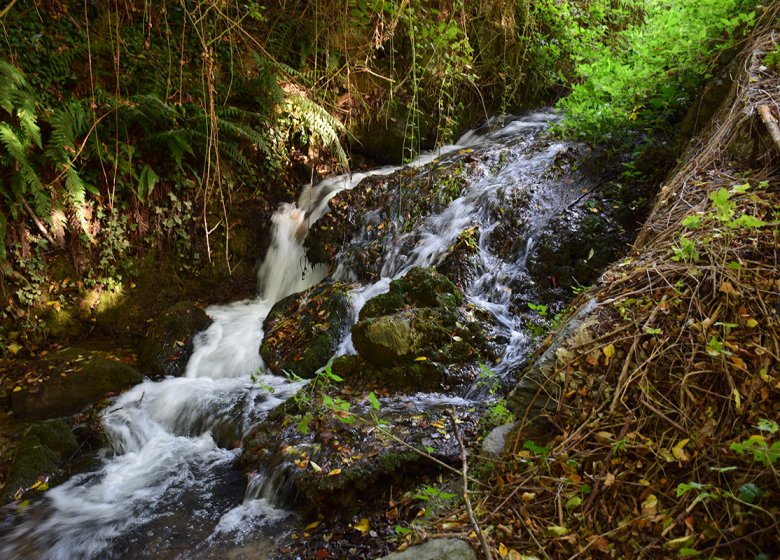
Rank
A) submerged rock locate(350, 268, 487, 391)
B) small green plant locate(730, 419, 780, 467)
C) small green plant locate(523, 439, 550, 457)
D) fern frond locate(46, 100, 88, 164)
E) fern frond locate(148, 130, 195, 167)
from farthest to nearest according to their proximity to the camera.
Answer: fern frond locate(148, 130, 195, 167) → fern frond locate(46, 100, 88, 164) → submerged rock locate(350, 268, 487, 391) → small green plant locate(523, 439, 550, 457) → small green plant locate(730, 419, 780, 467)

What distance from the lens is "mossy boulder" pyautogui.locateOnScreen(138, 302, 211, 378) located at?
5.76m

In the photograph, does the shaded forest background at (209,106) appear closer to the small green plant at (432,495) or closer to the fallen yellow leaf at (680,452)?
the small green plant at (432,495)

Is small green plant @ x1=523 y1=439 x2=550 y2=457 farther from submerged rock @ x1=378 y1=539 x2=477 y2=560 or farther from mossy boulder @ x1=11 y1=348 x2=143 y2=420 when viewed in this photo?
mossy boulder @ x1=11 y1=348 x2=143 y2=420

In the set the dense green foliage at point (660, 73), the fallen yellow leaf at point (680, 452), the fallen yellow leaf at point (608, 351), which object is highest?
the dense green foliage at point (660, 73)

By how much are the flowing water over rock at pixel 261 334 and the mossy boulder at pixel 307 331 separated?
15cm

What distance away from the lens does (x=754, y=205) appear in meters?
2.90

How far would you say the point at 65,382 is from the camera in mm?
5059

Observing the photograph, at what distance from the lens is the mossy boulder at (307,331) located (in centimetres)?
514

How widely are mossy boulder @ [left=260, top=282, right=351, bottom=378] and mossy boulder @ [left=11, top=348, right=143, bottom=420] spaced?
5.37 ft

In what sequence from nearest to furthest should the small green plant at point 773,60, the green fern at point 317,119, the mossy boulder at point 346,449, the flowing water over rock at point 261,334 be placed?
1. the mossy boulder at point 346,449
2. the flowing water over rock at point 261,334
3. the small green plant at point 773,60
4. the green fern at point 317,119

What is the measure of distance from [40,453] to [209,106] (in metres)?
4.15

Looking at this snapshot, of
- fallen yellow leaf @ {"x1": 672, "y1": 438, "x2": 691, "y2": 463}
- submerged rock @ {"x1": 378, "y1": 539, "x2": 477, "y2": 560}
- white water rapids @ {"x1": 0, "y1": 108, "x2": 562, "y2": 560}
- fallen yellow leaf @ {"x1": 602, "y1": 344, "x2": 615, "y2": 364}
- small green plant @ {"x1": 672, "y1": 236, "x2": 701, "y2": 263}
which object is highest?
small green plant @ {"x1": 672, "y1": 236, "x2": 701, "y2": 263}

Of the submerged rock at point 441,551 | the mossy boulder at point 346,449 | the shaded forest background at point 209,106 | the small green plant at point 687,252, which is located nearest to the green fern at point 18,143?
the shaded forest background at point 209,106

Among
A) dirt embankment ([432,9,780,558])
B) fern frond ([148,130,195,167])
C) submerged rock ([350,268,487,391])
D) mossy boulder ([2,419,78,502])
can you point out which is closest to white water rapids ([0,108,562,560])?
mossy boulder ([2,419,78,502])
